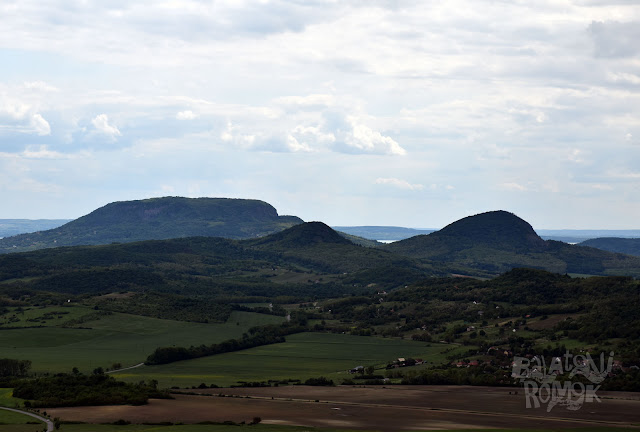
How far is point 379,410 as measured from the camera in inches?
4845

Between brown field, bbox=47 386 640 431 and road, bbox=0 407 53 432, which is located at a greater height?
road, bbox=0 407 53 432

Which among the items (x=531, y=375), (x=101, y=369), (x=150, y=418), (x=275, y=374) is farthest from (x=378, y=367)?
(x=150, y=418)

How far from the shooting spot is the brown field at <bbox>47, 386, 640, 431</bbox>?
111 meters

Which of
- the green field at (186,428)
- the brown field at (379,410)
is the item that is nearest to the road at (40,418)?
the green field at (186,428)

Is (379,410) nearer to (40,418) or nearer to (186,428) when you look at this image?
(186,428)

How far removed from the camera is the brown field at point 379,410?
111m

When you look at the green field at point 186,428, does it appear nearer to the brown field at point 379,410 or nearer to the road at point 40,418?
the road at point 40,418

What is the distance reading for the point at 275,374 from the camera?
18188 cm

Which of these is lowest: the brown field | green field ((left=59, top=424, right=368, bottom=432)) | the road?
the brown field

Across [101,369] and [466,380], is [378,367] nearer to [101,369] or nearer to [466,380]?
[466,380]

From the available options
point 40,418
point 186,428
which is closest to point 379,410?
point 186,428

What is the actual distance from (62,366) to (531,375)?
10312 cm

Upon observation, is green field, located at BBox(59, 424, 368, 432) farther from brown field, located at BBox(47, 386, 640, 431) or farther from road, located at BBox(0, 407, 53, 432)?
brown field, located at BBox(47, 386, 640, 431)

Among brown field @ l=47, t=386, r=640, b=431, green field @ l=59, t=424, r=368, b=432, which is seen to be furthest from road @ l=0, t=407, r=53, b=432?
brown field @ l=47, t=386, r=640, b=431
